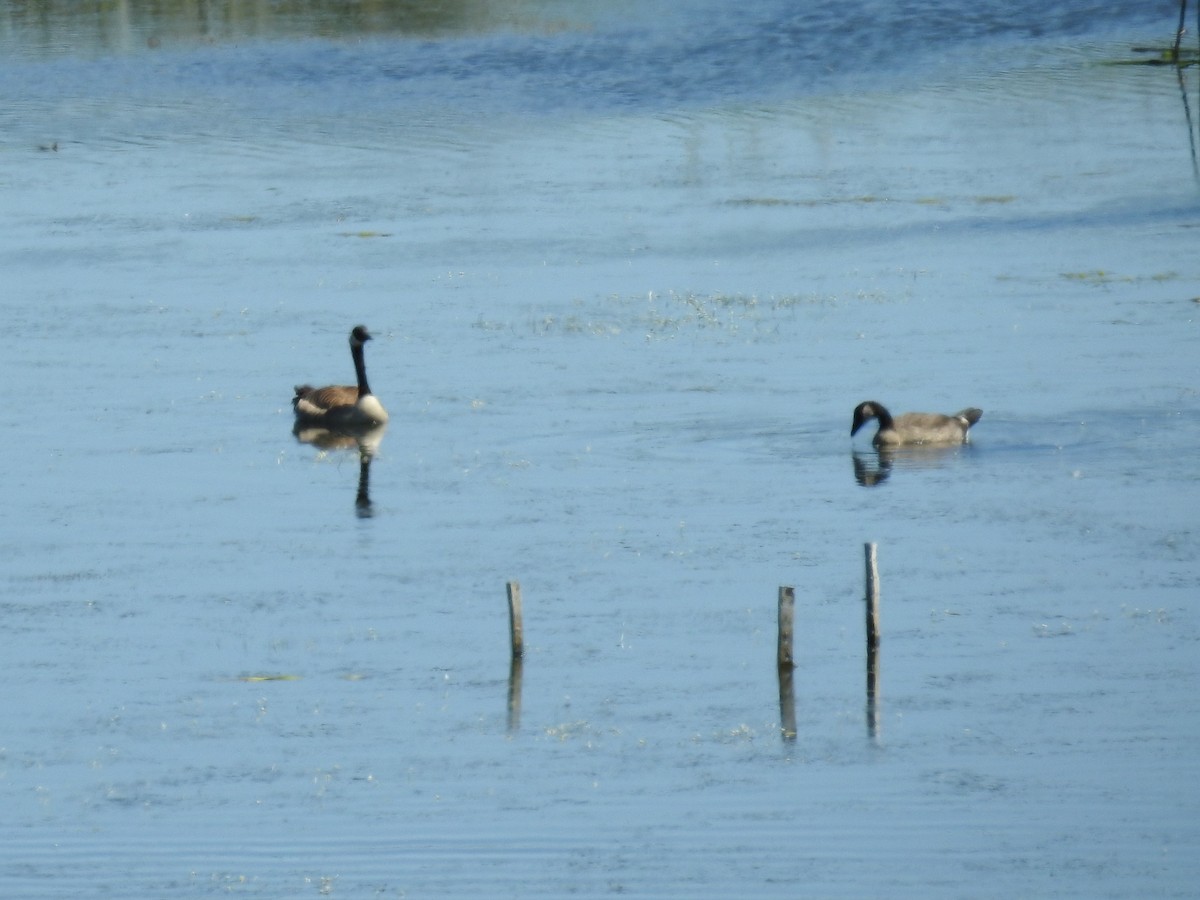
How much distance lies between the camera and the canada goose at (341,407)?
24547mm

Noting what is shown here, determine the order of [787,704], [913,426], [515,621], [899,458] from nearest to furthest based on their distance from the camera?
[787,704], [515,621], [899,458], [913,426]

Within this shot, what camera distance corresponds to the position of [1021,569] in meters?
18.2

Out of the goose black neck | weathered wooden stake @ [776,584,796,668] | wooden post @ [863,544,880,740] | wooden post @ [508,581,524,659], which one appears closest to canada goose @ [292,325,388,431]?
the goose black neck

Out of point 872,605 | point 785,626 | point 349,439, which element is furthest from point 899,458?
point 785,626

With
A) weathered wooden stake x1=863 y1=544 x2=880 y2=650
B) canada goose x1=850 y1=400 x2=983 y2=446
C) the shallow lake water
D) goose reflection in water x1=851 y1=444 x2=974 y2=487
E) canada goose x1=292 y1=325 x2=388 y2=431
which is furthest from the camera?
canada goose x1=292 y1=325 x2=388 y2=431

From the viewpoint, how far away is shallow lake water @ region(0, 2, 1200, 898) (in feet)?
44.3

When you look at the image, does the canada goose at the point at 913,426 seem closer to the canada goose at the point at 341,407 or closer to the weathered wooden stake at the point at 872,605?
the canada goose at the point at 341,407

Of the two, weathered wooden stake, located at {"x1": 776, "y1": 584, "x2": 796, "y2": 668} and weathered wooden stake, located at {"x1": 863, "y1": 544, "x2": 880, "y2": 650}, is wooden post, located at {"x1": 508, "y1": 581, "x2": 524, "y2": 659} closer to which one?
weathered wooden stake, located at {"x1": 776, "y1": 584, "x2": 796, "y2": 668}

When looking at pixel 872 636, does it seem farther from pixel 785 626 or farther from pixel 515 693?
pixel 515 693

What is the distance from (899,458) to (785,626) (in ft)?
21.8

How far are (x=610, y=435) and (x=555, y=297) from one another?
7.56m

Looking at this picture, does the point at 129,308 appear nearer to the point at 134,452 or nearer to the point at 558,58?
the point at 134,452

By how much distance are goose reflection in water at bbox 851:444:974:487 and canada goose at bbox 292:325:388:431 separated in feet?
16.9

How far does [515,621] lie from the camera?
16188mm
